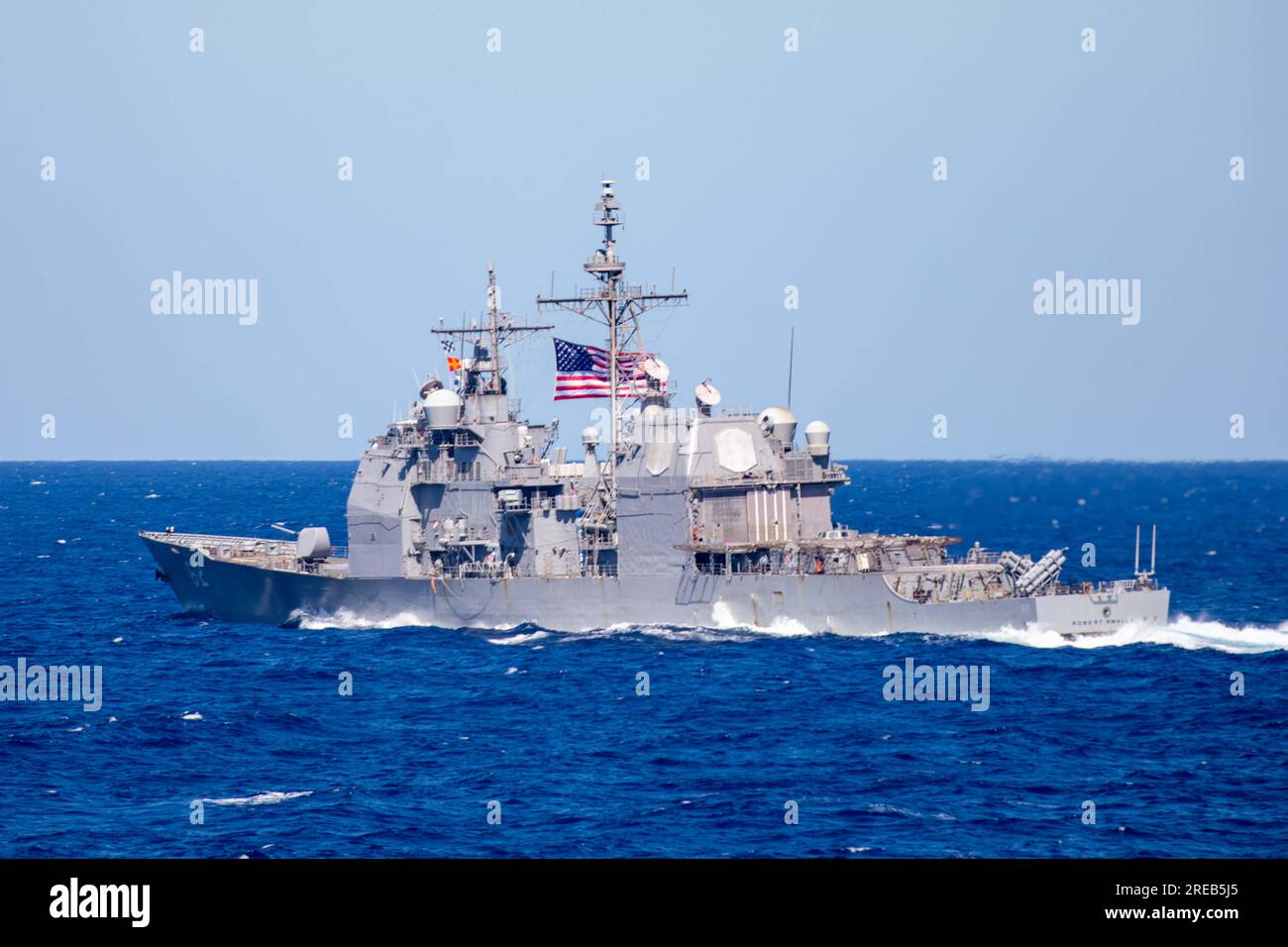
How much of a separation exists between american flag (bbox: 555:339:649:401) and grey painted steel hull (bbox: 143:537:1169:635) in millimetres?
6267

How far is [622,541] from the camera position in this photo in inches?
1889

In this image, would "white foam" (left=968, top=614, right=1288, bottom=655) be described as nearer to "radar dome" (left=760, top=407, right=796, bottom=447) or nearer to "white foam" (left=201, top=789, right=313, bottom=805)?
"radar dome" (left=760, top=407, right=796, bottom=447)

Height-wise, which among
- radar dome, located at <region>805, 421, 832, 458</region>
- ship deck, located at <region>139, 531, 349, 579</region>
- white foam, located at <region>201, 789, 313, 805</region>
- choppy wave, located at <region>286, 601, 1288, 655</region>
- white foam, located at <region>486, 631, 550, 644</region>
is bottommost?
white foam, located at <region>201, 789, 313, 805</region>

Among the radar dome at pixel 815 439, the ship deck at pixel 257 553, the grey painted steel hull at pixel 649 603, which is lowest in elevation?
the grey painted steel hull at pixel 649 603

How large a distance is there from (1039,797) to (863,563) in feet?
57.2

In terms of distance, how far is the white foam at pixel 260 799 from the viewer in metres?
29.4

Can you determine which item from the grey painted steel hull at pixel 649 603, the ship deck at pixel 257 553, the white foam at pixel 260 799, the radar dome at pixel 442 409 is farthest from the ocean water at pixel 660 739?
the radar dome at pixel 442 409

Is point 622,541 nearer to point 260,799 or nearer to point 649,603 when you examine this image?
point 649,603

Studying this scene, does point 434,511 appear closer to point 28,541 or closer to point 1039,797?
point 1039,797

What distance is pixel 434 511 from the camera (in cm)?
5138

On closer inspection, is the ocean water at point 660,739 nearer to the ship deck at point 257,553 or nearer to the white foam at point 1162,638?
the white foam at point 1162,638

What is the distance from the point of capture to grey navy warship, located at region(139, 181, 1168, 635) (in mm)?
45688

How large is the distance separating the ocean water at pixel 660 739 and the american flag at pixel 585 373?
7857 mm

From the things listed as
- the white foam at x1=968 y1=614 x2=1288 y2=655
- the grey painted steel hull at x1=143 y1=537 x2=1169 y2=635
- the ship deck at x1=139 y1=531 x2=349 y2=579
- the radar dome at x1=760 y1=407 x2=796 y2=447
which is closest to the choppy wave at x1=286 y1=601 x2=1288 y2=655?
the white foam at x1=968 y1=614 x2=1288 y2=655
